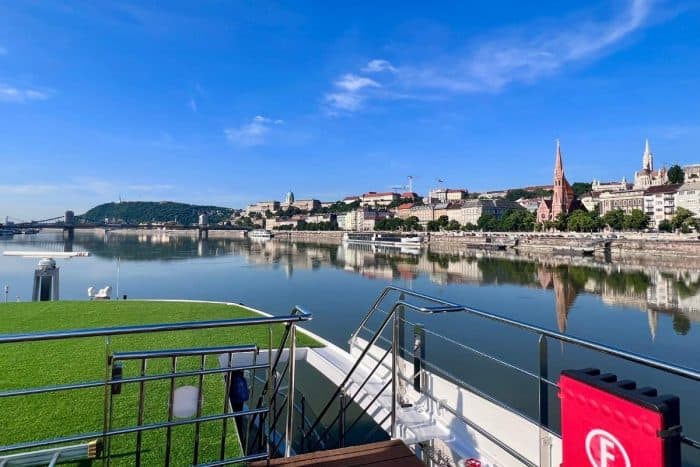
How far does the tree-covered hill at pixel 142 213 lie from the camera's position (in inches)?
6727

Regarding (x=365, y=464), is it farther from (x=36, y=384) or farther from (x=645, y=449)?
(x=36, y=384)

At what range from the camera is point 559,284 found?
2702 centimetres

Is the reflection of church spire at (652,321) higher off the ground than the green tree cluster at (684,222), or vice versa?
the green tree cluster at (684,222)

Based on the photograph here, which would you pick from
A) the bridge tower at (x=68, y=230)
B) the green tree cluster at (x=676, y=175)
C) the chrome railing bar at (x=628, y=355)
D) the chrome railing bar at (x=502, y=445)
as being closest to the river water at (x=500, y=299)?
the chrome railing bar at (x=502, y=445)

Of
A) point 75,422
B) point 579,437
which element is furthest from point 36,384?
point 579,437

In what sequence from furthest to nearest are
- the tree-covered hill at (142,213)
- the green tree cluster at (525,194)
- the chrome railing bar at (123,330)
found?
1. the tree-covered hill at (142,213)
2. the green tree cluster at (525,194)
3. the chrome railing bar at (123,330)

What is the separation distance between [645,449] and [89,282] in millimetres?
30082

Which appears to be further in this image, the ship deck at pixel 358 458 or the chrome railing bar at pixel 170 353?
the ship deck at pixel 358 458

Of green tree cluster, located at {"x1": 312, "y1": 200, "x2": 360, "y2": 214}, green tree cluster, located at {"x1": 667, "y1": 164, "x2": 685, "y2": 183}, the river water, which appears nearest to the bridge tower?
the river water

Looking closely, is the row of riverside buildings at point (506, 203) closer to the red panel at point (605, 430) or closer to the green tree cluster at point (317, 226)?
the green tree cluster at point (317, 226)

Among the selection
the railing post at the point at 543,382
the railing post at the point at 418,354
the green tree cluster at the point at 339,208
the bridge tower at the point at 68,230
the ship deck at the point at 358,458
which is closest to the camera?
the railing post at the point at 543,382

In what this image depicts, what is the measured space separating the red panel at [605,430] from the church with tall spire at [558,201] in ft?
299

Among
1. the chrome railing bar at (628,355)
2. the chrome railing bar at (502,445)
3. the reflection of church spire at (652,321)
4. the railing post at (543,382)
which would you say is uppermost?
the chrome railing bar at (628,355)

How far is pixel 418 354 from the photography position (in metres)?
3.99
